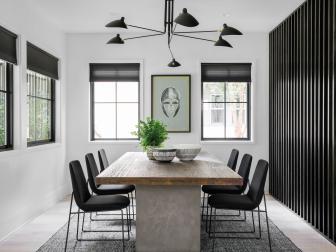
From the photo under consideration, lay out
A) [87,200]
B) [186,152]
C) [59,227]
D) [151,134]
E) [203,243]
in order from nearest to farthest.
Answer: [87,200] → [203,243] → [186,152] → [151,134] → [59,227]

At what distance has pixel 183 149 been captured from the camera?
13.6 ft

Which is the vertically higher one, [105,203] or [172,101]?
[172,101]

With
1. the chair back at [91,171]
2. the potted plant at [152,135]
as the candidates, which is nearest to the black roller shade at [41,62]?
the chair back at [91,171]

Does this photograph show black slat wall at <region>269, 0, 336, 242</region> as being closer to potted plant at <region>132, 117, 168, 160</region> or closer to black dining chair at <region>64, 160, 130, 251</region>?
potted plant at <region>132, 117, 168, 160</region>

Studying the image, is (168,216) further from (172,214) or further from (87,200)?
(87,200)

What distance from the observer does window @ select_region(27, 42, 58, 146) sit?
516 cm

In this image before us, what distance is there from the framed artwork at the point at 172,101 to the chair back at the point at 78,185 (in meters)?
2.99

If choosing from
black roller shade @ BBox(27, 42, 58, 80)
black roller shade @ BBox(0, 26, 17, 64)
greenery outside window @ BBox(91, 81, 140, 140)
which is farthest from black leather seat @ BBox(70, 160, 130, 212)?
greenery outside window @ BBox(91, 81, 140, 140)

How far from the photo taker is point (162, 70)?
6.56m

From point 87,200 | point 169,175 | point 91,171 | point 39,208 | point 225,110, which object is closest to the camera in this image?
point 169,175

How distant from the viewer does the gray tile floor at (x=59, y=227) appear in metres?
3.88

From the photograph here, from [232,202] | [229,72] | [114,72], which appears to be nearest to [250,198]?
[232,202]

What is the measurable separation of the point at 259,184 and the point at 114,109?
3.79m

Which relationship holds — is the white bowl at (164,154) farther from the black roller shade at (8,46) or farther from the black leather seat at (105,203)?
the black roller shade at (8,46)
